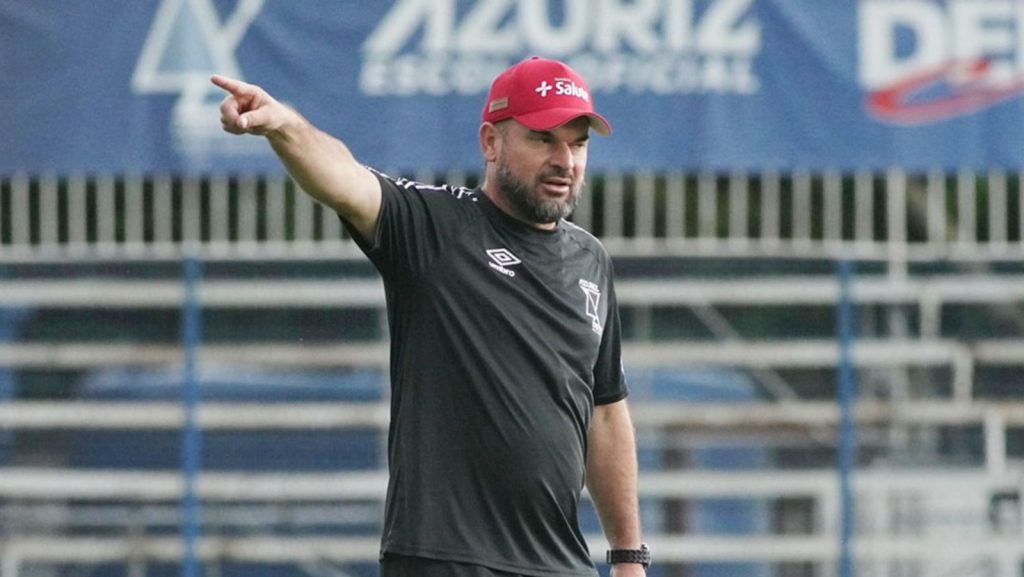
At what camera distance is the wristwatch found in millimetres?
5180

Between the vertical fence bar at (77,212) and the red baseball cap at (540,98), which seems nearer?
the red baseball cap at (540,98)

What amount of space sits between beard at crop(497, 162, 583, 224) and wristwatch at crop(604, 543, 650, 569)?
38.3 inches

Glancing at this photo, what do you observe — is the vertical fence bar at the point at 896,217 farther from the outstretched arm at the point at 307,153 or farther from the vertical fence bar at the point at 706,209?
the outstretched arm at the point at 307,153

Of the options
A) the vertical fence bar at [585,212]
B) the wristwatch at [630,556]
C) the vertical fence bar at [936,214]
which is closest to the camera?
the wristwatch at [630,556]

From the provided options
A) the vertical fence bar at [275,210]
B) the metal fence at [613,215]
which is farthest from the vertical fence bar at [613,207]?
the vertical fence bar at [275,210]

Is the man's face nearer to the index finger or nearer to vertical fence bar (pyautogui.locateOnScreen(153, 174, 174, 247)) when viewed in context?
the index finger

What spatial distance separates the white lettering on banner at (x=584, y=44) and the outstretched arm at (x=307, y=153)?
169 inches

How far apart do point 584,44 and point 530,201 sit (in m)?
4.13

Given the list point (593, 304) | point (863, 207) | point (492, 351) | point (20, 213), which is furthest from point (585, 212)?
point (492, 351)

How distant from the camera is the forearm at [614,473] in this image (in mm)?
5180

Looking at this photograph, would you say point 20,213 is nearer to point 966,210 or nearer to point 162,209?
point 162,209

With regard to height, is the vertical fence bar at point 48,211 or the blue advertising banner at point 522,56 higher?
the blue advertising banner at point 522,56

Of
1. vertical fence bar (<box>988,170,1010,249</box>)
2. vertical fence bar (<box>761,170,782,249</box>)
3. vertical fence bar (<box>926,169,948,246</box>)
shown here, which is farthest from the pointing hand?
vertical fence bar (<box>926,169,948,246</box>)

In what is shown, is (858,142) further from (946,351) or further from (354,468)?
(354,468)
